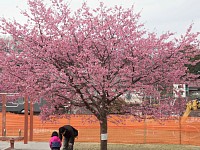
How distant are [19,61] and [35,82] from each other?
98 centimetres

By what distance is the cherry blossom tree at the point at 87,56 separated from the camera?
11.1m

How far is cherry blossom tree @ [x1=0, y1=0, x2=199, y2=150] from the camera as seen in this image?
11133 millimetres

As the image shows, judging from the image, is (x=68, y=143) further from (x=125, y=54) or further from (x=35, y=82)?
(x=125, y=54)

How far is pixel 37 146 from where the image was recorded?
16172 millimetres

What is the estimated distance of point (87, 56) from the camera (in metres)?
10.9

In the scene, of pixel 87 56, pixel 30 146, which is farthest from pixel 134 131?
pixel 87 56

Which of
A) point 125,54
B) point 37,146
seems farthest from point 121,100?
point 37,146

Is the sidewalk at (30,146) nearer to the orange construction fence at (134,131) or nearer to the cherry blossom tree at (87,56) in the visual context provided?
the orange construction fence at (134,131)

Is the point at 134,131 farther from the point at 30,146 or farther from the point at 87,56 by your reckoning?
the point at 87,56

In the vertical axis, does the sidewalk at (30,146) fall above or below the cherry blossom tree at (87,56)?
below

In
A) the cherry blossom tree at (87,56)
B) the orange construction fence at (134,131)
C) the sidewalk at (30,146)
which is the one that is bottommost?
the sidewalk at (30,146)

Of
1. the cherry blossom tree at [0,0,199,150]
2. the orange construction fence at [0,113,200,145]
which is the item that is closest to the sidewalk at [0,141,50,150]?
the orange construction fence at [0,113,200,145]

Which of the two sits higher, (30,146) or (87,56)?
(87,56)

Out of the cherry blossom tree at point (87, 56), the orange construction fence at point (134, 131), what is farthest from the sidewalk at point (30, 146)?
the cherry blossom tree at point (87, 56)
